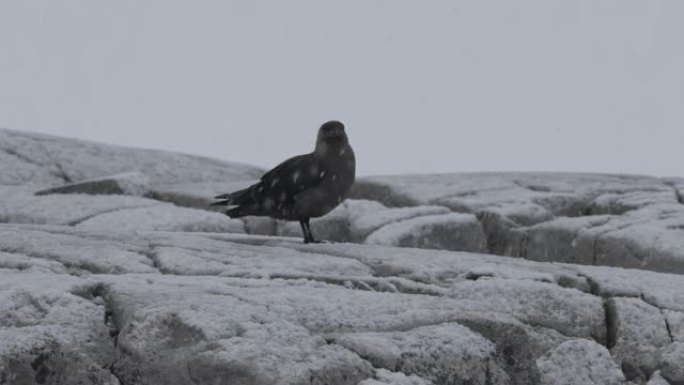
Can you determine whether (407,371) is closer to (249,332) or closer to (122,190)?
(249,332)

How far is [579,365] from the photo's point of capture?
5.16 metres

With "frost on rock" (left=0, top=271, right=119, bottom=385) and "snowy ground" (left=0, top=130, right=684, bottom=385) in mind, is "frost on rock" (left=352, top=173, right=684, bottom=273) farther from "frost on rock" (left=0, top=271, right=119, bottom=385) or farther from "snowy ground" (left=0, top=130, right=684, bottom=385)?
"frost on rock" (left=0, top=271, right=119, bottom=385)

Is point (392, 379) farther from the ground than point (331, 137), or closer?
closer

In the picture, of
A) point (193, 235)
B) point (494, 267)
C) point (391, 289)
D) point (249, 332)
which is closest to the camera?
point (249, 332)

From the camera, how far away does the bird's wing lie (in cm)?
706

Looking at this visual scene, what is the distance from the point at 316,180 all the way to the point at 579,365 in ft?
7.96

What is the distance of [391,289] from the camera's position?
5.48 m

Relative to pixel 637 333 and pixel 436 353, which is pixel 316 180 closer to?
pixel 637 333

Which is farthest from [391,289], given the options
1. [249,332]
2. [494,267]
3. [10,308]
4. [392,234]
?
[392,234]

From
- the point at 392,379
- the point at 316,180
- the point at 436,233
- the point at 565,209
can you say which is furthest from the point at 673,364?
the point at 565,209

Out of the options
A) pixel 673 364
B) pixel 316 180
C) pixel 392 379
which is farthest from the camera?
pixel 316 180

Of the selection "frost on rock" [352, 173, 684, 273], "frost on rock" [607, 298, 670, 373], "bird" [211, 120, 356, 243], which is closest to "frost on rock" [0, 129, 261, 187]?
"frost on rock" [352, 173, 684, 273]

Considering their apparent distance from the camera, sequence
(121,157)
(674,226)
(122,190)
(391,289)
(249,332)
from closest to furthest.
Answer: (249,332), (391,289), (674,226), (122,190), (121,157)

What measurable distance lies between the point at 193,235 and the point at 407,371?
3.27 metres
